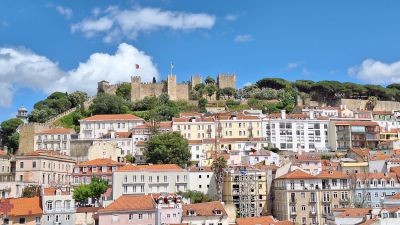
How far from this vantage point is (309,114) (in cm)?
8612

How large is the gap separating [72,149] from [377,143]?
45.2 meters

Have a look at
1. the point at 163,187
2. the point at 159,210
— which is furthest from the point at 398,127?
the point at 159,210

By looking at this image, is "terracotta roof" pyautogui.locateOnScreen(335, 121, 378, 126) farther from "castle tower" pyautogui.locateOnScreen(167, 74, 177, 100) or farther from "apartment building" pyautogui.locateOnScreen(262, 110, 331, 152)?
"castle tower" pyautogui.locateOnScreen(167, 74, 177, 100)

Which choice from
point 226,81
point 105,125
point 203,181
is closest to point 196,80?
point 226,81

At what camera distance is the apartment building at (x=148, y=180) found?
58.0 metres

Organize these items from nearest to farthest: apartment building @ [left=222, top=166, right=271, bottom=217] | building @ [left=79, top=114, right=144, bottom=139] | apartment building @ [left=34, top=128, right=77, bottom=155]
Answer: apartment building @ [left=222, top=166, right=271, bottom=217]
apartment building @ [left=34, top=128, right=77, bottom=155]
building @ [left=79, top=114, right=144, bottom=139]

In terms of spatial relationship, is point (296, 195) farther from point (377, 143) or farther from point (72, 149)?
point (72, 149)

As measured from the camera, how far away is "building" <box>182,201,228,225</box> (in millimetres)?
48816

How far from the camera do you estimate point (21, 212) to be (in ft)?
155

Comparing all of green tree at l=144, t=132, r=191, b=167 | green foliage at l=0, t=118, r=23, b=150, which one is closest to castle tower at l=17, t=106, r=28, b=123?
green foliage at l=0, t=118, r=23, b=150

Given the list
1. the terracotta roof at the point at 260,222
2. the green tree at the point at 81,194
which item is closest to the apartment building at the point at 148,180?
the green tree at the point at 81,194

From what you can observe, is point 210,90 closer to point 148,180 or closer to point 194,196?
point 148,180

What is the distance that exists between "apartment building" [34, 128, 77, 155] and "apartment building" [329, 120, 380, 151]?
1533 inches

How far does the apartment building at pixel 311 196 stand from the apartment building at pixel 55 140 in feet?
120
